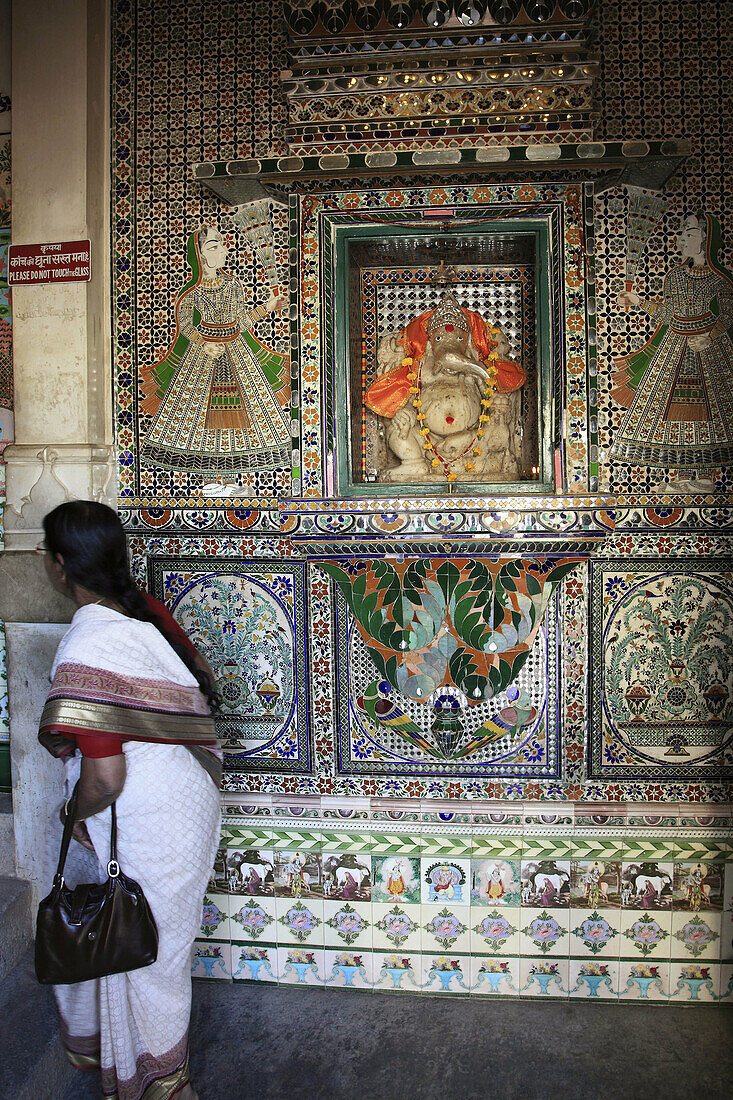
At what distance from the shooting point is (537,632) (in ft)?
8.81

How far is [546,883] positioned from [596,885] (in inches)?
7.5

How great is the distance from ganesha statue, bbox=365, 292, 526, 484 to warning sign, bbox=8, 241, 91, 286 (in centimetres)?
128

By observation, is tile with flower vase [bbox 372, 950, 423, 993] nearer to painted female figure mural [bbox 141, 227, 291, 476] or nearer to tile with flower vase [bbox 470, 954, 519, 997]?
tile with flower vase [bbox 470, 954, 519, 997]

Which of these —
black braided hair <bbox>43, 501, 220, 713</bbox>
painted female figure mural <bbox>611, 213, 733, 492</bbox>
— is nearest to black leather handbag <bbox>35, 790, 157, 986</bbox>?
black braided hair <bbox>43, 501, 220, 713</bbox>

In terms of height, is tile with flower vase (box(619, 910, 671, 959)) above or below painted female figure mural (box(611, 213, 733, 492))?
below

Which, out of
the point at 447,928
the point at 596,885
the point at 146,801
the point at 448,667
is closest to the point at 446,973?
the point at 447,928

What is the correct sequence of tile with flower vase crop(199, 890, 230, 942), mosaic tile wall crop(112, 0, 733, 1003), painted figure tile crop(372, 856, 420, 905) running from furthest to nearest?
tile with flower vase crop(199, 890, 230, 942) < painted figure tile crop(372, 856, 420, 905) < mosaic tile wall crop(112, 0, 733, 1003)

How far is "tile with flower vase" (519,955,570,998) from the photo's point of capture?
9.06 ft

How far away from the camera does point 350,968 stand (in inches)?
112

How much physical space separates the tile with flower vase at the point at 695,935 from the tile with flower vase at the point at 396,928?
0.98 m

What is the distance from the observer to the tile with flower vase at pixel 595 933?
276cm

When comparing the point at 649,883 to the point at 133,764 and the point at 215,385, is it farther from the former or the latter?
the point at 215,385

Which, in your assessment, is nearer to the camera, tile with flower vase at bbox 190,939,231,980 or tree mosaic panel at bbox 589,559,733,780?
tree mosaic panel at bbox 589,559,733,780

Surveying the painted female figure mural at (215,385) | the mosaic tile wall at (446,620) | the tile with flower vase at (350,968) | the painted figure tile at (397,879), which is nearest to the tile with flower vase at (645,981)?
the mosaic tile wall at (446,620)
